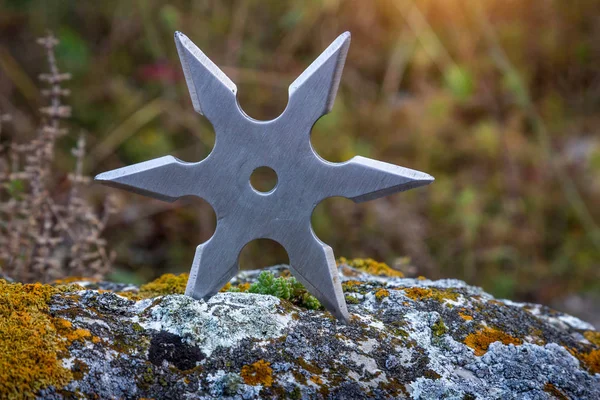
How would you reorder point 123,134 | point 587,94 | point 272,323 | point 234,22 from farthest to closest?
1. point 587,94
2. point 234,22
3. point 123,134
4. point 272,323

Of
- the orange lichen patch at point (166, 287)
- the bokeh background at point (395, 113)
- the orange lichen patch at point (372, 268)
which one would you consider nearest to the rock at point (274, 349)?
the orange lichen patch at point (166, 287)

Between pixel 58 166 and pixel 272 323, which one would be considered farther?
pixel 58 166

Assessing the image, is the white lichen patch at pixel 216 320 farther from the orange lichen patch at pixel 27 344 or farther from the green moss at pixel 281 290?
the orange lichen patch at pixel 27 344

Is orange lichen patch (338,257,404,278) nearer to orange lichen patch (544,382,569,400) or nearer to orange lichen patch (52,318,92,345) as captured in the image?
orange lichen patch (544,382,569,400)

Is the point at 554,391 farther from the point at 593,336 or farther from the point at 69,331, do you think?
the point at 69,331

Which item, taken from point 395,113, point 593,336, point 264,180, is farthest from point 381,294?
point 395,113

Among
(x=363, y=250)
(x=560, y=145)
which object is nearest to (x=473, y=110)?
(x=560, y=145)

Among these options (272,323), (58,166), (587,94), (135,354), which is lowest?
(135,354)

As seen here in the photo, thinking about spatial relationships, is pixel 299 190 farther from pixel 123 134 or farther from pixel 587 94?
pixel 587 94
